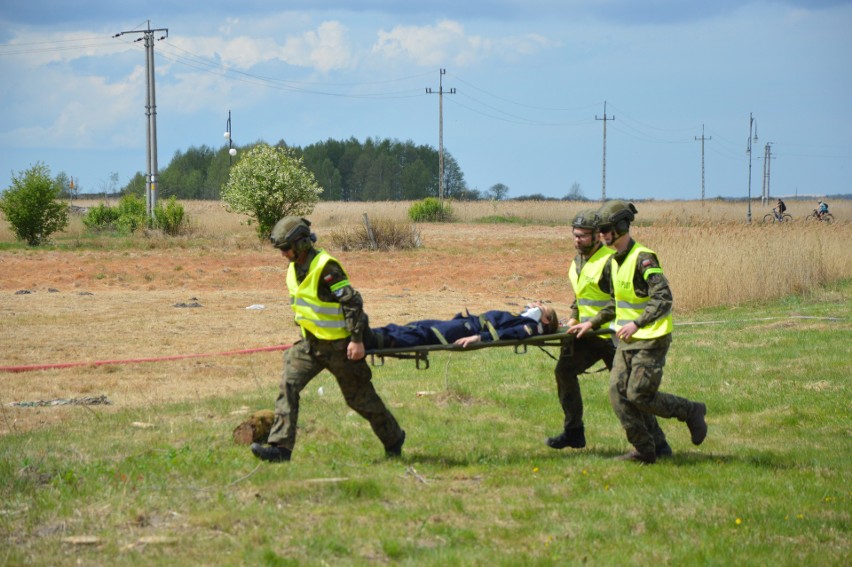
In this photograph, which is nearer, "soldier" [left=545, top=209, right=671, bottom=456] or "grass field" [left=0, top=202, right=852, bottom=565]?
"grass field" [left=0, top=202, right=852, bottom=565]

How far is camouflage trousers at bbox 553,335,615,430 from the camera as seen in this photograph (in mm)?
8211

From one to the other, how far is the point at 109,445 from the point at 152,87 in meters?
38.7

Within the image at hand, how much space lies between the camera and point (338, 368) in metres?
7.58

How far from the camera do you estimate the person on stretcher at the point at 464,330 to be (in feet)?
25.1

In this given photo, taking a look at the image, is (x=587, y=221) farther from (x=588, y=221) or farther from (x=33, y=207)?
(x=33, y=207)

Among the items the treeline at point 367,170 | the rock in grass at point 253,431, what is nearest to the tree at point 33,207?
the rock in grass at point 253,431

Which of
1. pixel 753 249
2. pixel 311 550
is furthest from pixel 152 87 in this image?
pixel 311 550

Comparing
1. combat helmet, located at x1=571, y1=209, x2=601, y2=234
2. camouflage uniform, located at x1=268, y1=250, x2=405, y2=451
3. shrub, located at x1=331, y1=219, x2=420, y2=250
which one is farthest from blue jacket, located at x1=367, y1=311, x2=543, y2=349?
shrub, located at x1=331, y1=219, x2=420, y2=250

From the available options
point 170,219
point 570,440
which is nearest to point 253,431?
point 570,440

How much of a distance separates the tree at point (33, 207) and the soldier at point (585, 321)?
3439 cm

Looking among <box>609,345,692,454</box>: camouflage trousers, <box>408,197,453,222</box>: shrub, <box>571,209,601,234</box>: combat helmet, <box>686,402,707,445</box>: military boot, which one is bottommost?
<box>686,402,707,445</box>: military boot

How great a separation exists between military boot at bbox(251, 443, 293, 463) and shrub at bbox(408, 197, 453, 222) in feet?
176

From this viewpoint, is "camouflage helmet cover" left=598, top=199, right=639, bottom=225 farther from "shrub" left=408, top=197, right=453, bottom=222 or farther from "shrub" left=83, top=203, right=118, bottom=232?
"shrub" left=408, top=197, right=453, bottom=222

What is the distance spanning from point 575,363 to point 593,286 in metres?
0.69
